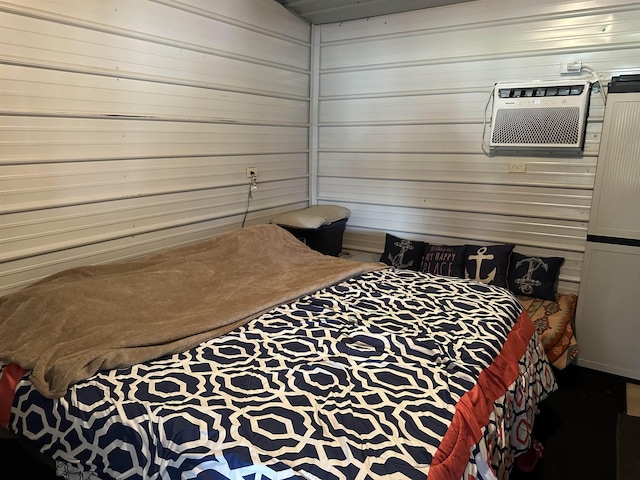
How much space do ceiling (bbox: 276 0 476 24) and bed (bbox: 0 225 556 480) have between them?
89.7 inches

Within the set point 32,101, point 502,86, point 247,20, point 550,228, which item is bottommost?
point 550,228

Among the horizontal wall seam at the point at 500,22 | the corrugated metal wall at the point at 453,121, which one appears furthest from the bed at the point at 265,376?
the horizontal wall seam at the point at 500,22

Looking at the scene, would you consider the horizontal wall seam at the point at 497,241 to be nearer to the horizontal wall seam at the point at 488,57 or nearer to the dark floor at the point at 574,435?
the dark floor at the point at 574,435

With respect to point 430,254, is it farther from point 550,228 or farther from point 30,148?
point 30,148

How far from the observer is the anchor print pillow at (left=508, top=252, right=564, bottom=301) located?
10.8 ft

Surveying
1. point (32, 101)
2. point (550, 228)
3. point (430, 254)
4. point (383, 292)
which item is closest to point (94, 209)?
point (32, 101)

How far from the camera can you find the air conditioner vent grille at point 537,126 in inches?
121

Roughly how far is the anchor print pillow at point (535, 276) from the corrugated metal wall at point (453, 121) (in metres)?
0.11

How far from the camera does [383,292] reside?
2.49m

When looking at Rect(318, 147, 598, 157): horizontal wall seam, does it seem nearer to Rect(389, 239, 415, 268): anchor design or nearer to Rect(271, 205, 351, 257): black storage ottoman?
Rect(271, 205, 351, 257): black storage ottoman

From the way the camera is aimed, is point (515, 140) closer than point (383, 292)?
No

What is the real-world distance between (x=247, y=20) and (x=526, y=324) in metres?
2.87

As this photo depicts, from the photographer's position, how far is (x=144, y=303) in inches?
88.2

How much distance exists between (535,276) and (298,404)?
2497 millimetres
